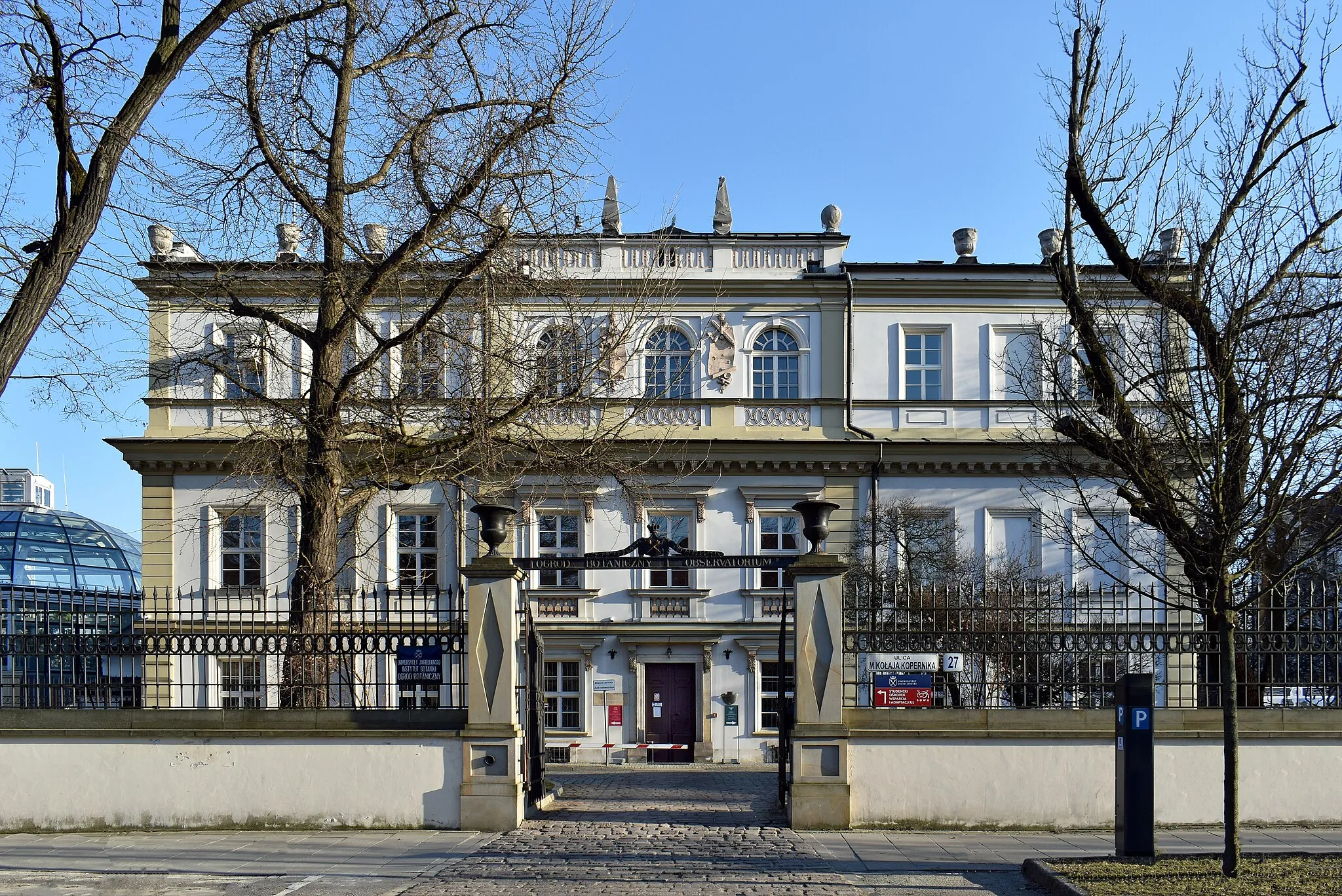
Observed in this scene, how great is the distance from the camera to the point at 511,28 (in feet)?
49.9

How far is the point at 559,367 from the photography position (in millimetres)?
14820

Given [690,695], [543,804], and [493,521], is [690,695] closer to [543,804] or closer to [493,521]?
[543,804]

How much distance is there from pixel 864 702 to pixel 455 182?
8.78 meters

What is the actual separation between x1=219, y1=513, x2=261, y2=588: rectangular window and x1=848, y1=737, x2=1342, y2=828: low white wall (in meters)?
18.9

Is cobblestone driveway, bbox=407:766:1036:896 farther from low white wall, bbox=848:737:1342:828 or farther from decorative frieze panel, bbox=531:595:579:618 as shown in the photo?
decorative frieze panel, bbox=531:595:579:618

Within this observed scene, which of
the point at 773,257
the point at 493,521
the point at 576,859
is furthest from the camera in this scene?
the point at 773,257

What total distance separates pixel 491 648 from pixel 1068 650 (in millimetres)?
6328

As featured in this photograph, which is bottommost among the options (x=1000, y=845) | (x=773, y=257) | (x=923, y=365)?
(x=1000, y=845)

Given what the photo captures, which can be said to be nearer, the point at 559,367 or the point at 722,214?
the point at 559,367

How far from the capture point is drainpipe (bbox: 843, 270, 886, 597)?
26938mm

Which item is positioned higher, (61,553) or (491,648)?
(491,648)

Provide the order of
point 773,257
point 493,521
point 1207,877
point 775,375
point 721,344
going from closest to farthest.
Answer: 1. point 1207,877
2. point 493,521
3. point 721,344
4. point 775,375
5. point 773,257

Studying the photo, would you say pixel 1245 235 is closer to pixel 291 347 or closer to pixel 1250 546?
pixel 1250 546

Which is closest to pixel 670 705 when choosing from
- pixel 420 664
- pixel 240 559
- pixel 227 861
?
pixel 240 559
